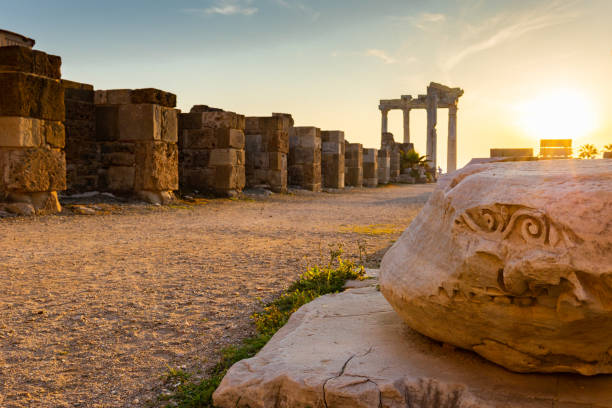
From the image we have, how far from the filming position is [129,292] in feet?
13.6

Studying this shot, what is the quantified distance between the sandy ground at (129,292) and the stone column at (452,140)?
3498 cm

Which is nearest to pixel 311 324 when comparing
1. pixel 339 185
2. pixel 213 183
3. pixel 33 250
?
pixel 33 250

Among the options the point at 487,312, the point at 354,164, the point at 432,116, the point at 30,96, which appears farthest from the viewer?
the point at 432,116

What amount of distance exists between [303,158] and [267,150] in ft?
7.61

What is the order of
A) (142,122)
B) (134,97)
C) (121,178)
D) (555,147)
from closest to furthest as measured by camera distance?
1. (142,122)
2. (134,97)
3. (121,178)
4. (555,147)

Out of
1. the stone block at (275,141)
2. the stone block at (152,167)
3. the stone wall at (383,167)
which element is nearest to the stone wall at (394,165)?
the stone wall at (383,167)

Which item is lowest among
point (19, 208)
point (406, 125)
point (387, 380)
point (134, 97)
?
point (387, 380)

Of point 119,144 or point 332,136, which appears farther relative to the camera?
point 332,136

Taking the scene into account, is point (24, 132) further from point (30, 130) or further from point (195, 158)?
point (195, 158)

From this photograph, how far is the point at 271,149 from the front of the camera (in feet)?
51.0

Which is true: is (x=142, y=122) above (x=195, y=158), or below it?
above

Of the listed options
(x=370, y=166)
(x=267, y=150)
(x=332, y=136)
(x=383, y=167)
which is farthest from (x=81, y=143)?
(x=383, y=167)

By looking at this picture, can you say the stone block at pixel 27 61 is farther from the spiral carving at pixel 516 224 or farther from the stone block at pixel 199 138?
the spiral carving at pixel 516 224

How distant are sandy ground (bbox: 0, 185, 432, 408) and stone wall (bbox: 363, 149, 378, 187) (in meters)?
16.0
